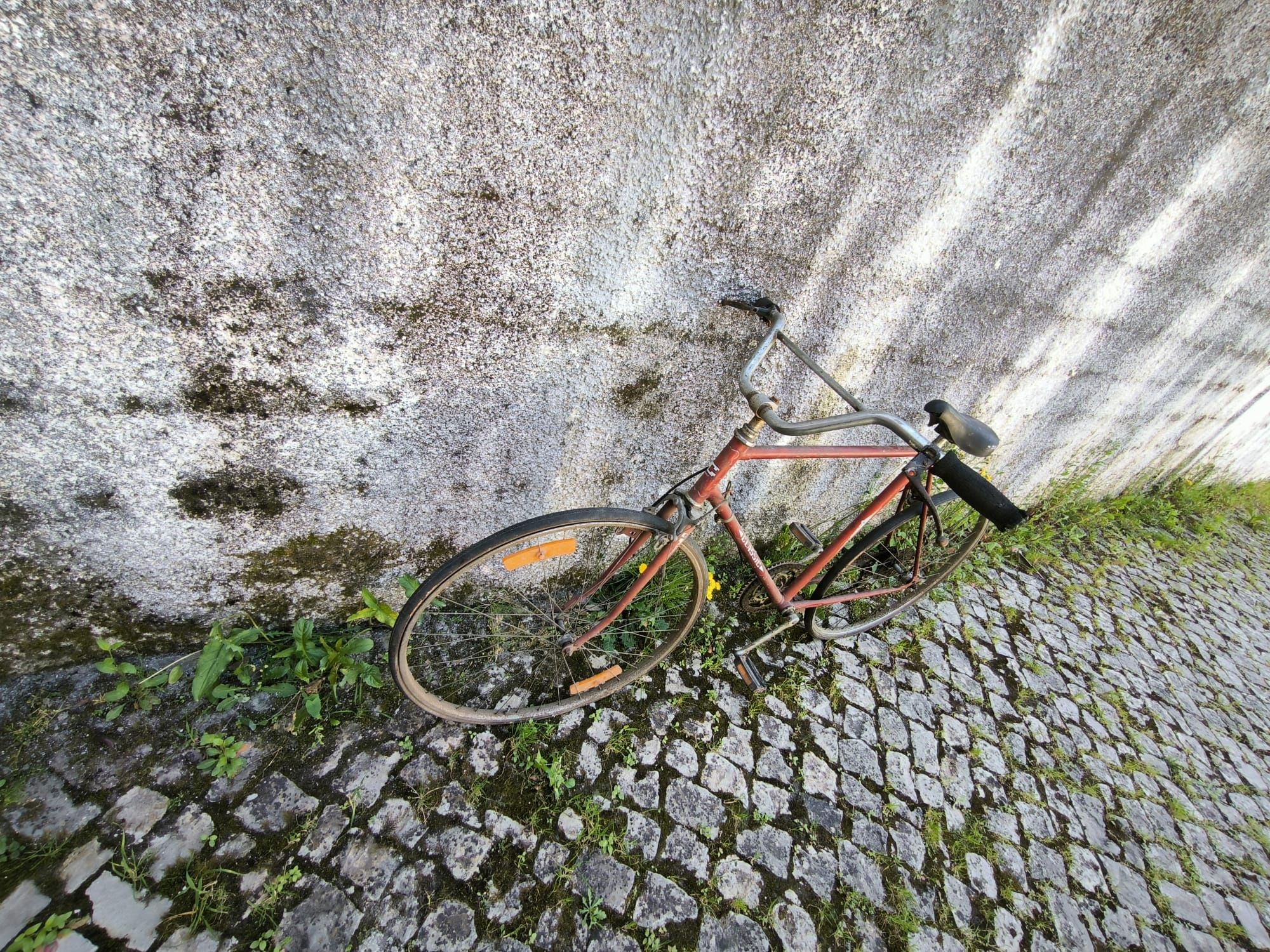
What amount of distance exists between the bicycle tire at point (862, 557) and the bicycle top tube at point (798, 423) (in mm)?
809

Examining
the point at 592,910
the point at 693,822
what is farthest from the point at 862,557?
the point at 592,910

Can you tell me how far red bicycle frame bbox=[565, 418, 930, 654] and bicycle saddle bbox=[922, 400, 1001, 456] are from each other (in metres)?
0.17

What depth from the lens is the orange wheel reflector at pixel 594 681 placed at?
91.2 inches

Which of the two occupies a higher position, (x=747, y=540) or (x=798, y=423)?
(x=798, y=423)

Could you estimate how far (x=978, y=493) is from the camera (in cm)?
182

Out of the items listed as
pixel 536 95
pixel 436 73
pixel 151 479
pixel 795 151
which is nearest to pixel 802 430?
pixel 795 151

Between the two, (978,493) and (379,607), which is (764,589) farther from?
(379,607)

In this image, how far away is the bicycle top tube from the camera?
5.41ft

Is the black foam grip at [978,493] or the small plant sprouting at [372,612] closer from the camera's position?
the black foam grip at [978,493]

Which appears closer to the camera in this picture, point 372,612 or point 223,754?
point 223,754

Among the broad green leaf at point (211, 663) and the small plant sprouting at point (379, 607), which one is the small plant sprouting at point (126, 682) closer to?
the broad green leaf at point (211, 663)

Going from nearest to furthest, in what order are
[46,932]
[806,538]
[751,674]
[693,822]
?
[46,932] < [693,822] < [806,538] < [751,674]

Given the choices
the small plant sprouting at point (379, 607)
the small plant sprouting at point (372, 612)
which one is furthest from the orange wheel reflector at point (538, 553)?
the small plant sprouting at point (372, 612)

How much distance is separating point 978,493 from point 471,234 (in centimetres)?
197
